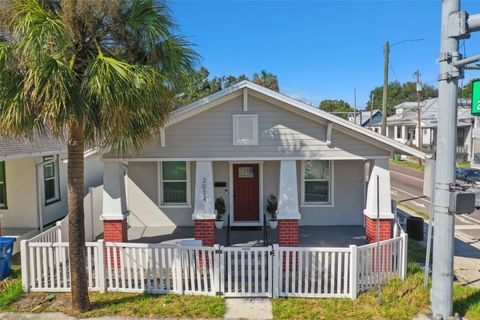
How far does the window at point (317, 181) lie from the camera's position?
11.6m

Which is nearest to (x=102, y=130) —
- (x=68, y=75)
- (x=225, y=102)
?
(x=68, y=75)

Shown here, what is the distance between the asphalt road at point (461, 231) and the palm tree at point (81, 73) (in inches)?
322

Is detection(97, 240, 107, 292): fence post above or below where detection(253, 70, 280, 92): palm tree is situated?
below

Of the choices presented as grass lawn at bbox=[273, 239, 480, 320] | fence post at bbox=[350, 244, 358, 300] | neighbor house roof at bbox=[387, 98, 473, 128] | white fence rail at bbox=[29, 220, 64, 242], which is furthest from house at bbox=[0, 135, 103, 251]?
neighbor house roof at bbox=[387, 98, 473, 128]

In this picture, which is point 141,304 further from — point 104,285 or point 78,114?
point 78,114

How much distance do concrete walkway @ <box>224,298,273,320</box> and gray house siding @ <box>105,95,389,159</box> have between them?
3.29 meters

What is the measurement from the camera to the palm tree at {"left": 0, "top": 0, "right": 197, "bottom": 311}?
5531 millimetres

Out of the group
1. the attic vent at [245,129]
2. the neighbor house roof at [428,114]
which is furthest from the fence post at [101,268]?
the neighbor house roof at [428,114]

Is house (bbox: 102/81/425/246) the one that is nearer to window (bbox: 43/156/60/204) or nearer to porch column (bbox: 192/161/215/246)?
porch column (bbox: 192/161/215/246)

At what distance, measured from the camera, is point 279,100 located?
8.37 meters

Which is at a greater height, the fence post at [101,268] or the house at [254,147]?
the house at [254,147]

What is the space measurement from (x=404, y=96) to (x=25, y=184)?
99533 mm

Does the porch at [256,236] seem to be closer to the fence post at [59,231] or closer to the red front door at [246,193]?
the red front door at [246,193]

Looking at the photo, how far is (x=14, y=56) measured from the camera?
5562mm
